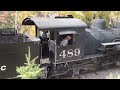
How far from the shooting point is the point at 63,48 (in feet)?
30.9

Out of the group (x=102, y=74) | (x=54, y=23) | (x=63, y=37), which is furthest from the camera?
(x=102, y=74)

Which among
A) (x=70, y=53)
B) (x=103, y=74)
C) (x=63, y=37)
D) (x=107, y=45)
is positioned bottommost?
(x=103, y=74)

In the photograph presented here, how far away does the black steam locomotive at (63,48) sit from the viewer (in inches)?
324

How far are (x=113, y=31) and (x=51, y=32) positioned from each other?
487cm

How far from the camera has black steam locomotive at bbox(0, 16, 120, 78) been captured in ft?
27.0

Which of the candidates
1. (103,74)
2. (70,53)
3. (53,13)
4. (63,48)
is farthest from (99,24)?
(53,13)

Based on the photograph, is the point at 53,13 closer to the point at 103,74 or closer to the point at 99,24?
the point at 99,24

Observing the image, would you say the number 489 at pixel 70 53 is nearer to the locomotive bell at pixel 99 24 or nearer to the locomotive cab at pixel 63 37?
the locomotive cab at pixel 63 37

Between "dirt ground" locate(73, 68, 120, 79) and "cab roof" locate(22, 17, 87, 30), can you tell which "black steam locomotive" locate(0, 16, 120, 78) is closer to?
"cab roof" locate(22, 17, 87, 30)

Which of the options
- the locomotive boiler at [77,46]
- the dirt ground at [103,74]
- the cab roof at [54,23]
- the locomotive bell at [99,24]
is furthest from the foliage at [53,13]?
the cab roof at [54,23]

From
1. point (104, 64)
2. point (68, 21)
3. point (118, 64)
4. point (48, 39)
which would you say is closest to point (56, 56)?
point (48, 39)

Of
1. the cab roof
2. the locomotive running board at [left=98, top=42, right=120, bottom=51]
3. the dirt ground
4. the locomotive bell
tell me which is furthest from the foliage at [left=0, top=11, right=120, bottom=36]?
the cab roof

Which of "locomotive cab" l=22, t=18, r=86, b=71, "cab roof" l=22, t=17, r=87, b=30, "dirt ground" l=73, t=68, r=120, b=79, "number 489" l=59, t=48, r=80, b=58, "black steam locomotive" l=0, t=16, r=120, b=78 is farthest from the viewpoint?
"dirt ground" l=73, t=68, r=120, b=79

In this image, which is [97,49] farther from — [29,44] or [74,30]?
[29,44]
